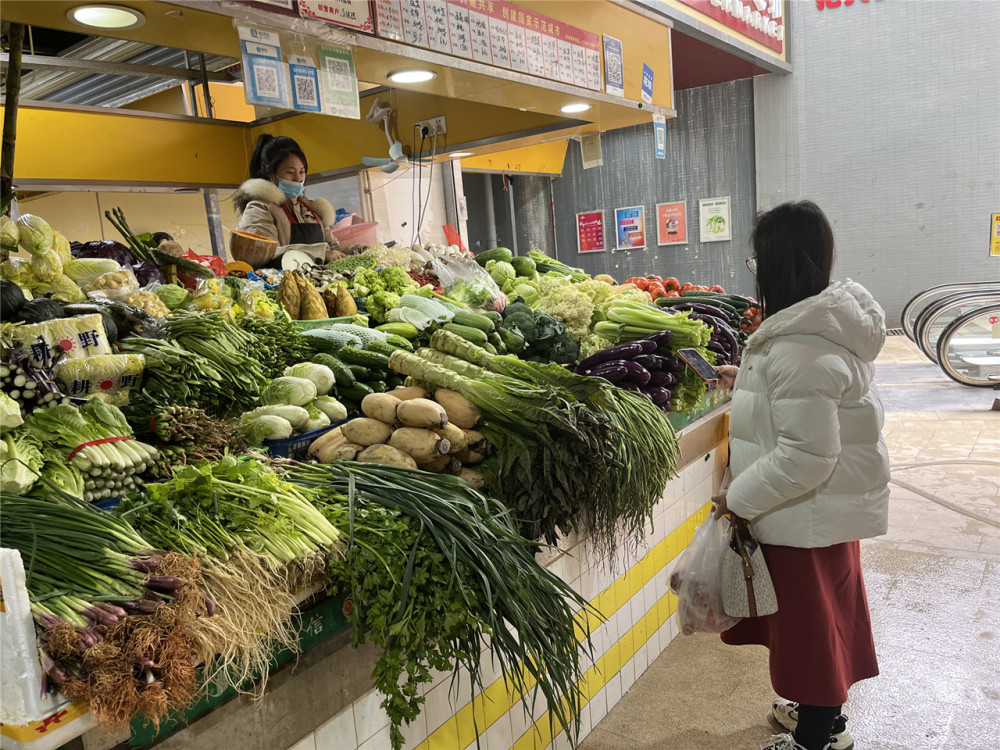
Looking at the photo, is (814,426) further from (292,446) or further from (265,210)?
(265,210)

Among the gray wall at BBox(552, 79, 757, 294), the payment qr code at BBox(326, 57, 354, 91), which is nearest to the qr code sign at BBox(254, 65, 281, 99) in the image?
the payment qr code at BBox(326, 57, 354, 91)

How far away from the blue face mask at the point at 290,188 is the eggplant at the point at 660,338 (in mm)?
2506

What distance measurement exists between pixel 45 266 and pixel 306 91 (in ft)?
3.39

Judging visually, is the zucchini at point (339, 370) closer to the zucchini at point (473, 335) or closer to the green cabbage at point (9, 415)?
the zucchini at point (473, 335)

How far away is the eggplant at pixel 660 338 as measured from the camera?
3344mm

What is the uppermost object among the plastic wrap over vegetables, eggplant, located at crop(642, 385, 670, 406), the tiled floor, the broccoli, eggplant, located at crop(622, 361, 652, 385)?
the plastic wrap over vegetables

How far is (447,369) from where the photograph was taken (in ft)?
8.07

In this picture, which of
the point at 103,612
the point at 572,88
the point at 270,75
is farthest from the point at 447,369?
the point at 572,88

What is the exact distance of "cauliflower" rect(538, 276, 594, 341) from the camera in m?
3.68

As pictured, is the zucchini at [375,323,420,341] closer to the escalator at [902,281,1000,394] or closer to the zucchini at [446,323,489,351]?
the zucchini at [446,323,489,351]

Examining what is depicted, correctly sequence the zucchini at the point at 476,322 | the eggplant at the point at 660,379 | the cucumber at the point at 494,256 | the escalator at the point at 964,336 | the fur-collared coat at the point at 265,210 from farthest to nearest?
the escalator at the point at 964,336 < the cucumber at the point at 494,256 < the fur-collared coat at the point at 265,210 < the eggplant at the point at 660,379 < the zucchini at the point at 476,322

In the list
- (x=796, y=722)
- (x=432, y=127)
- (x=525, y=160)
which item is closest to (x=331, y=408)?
(x=796, y=722)

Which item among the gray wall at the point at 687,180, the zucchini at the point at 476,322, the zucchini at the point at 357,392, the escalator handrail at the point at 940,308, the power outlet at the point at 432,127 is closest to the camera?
the zucchini at the point at 357,392

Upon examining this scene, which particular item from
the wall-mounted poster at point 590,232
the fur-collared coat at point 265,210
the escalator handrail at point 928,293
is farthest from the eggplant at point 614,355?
the wall-mounted poster at point 590,232
